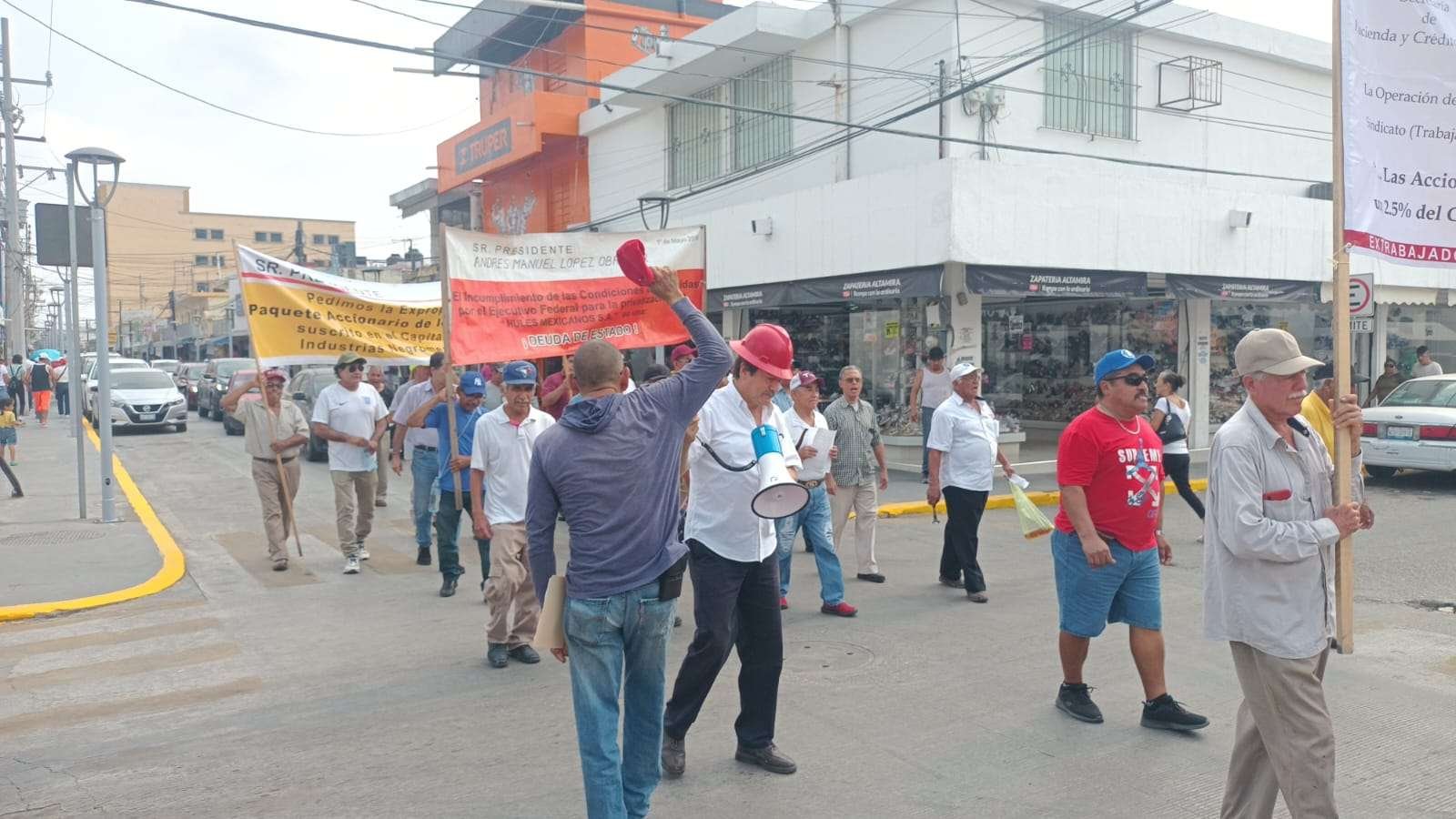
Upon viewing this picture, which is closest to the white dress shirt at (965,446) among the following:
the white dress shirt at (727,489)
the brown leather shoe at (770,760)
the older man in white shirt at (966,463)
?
the older man in white shirt at (966,463)

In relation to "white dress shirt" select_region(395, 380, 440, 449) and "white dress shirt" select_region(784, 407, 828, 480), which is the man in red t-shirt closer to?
"white dress shirt" select_region(784, 407, 828, 480)

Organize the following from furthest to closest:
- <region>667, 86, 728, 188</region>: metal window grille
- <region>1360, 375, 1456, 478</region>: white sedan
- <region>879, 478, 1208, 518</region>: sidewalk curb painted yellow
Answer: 1. <region>667, 86, 728, 188</region>: metal window grille
2. <region>1360, 375, 1456, 478</region>: white sedan
3. <region>879, 478, 1208, 518</region>: sidewalk curb painted yellow

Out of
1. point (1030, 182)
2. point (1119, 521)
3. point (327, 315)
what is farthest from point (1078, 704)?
point (1030, 182)

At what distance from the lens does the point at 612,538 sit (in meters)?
3.73

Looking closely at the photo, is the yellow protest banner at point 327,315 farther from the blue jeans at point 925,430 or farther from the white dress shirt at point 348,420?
the blue jeans at point 925,430

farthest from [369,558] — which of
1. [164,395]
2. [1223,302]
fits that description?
[164,395]

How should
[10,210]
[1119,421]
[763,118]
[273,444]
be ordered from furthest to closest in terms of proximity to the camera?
[10,210]
[763,118]
[273,444]
[1119,421]

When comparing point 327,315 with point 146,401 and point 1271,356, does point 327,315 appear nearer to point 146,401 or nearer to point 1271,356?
point 1271,356

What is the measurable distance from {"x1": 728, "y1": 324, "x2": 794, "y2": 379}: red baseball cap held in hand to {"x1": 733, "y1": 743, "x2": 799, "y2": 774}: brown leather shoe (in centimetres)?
168

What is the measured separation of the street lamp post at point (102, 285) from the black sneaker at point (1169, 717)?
10.4 metres

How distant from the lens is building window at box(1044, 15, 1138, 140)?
1845cm

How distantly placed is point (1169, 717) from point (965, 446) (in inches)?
123

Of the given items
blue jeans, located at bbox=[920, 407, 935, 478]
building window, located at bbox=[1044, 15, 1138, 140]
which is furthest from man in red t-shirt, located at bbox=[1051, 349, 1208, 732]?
building window, located at bbox=[1044, 15, 1138, 140]

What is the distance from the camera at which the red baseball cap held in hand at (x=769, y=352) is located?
4.74 m
